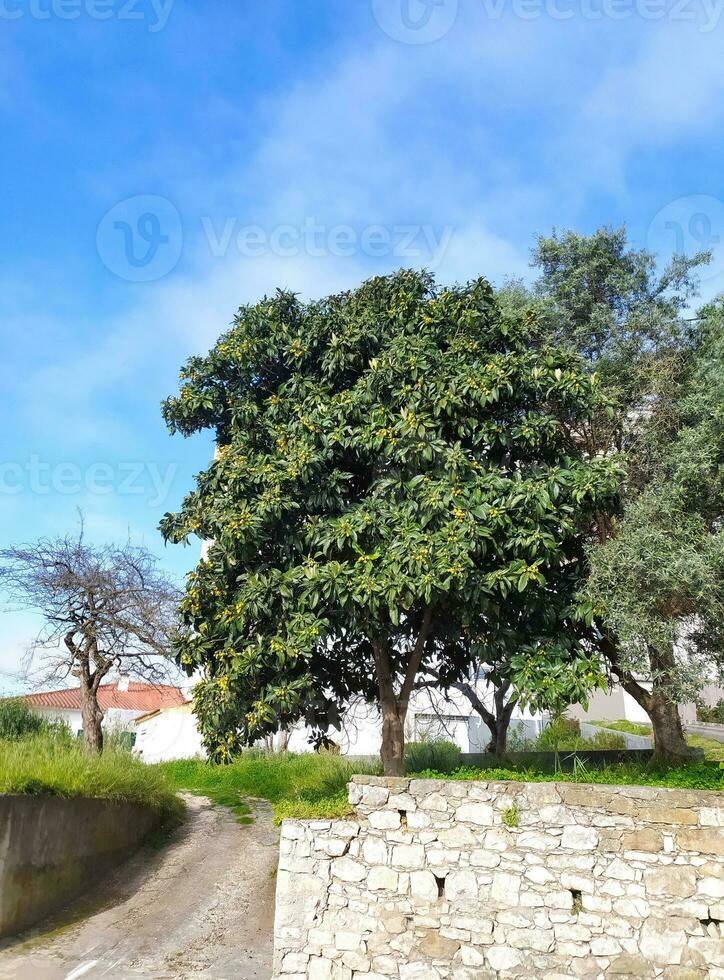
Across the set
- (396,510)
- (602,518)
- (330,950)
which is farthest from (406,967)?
(602,518)

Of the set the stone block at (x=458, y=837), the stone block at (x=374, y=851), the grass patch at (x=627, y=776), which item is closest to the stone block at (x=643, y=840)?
the grass patch at (x=627, y=776)

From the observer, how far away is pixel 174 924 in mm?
9680

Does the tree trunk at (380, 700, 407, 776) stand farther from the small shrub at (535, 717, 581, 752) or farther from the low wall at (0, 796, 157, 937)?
the small shrub at (535, 717, 581, 752)

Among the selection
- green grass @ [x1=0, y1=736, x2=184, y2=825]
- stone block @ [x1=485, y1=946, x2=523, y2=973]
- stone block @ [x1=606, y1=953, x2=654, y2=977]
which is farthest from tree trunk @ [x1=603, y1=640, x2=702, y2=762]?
green grass @ [x1=0, y1=736, x2=184, y2=825]

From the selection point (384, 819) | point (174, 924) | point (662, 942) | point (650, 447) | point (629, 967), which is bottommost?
point (174, 924)

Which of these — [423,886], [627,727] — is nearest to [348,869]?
[423,886]

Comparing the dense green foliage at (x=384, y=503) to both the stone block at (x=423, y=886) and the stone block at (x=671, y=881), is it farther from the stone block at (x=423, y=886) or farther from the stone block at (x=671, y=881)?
the stone block at (x=423, y=886)

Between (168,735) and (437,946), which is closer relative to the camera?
(437,946)

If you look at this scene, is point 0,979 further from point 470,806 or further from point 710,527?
point 710,527

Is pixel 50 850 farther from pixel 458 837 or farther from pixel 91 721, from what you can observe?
pixel 458 837

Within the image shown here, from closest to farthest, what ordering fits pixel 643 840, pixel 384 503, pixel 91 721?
pixel 643 840 → pixel 384 503 → pixel 91 721

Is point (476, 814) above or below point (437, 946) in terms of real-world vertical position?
above

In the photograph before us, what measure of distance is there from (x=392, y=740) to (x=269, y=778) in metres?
9.74

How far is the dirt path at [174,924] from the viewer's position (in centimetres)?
834
